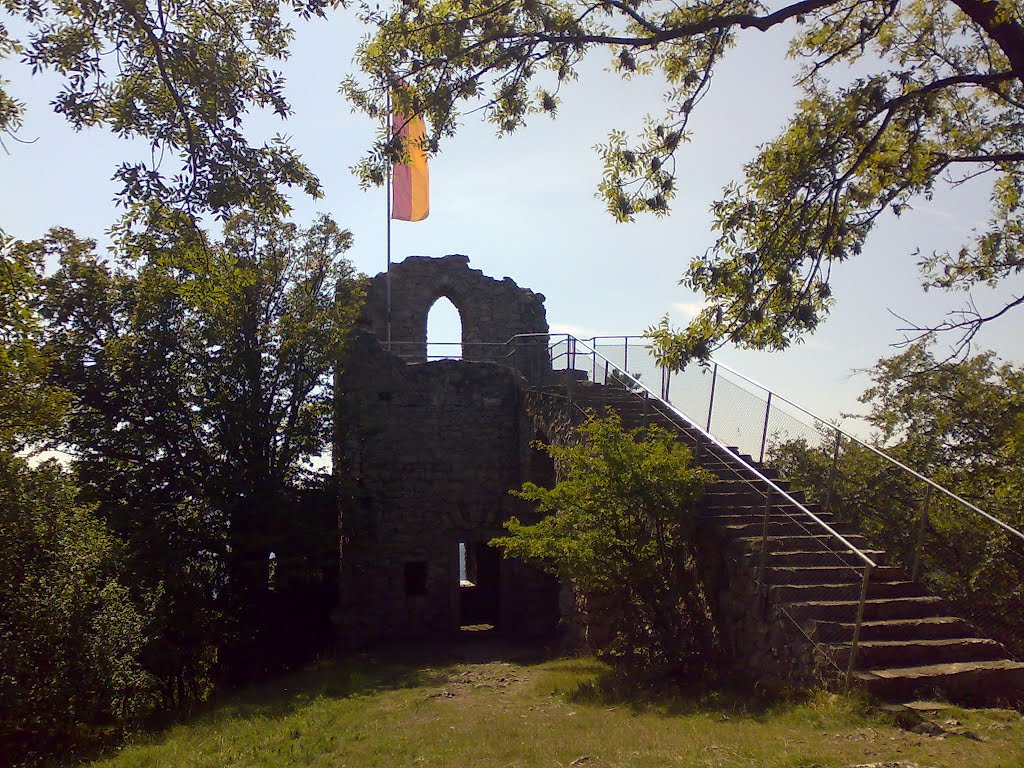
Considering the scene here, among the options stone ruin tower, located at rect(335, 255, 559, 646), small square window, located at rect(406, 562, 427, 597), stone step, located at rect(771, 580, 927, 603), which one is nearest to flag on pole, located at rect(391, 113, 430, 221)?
stone ruin tower, located at rect(335, 255, 559, 646)

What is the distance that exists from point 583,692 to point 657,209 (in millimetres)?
5389

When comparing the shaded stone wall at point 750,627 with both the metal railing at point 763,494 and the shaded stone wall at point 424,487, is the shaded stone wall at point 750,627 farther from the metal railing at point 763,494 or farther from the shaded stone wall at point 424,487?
the shaded stone wall at point 424,487

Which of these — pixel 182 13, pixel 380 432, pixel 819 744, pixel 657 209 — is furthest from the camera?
pixel 380 432

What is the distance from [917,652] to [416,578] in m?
10.5

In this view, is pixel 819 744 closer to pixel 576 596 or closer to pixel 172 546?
pixel 576 596

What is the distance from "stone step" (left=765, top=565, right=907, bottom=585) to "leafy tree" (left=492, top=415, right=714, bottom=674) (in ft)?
3.59

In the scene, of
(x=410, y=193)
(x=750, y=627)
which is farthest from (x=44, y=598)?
(x=410, y=193)

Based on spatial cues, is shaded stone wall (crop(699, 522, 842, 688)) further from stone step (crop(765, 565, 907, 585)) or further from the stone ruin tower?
the stone ruin tower

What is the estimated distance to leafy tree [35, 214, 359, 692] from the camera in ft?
45.0

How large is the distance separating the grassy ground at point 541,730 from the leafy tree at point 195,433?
263 centimetres

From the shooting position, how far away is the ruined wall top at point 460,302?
1964 cm

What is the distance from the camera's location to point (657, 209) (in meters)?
9.80

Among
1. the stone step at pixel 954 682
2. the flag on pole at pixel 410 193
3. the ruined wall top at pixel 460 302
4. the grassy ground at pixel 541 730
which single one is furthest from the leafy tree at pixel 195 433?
the stone step at pixel 954 682

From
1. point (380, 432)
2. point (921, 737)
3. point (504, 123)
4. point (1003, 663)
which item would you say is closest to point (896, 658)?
point (1003, 663)
